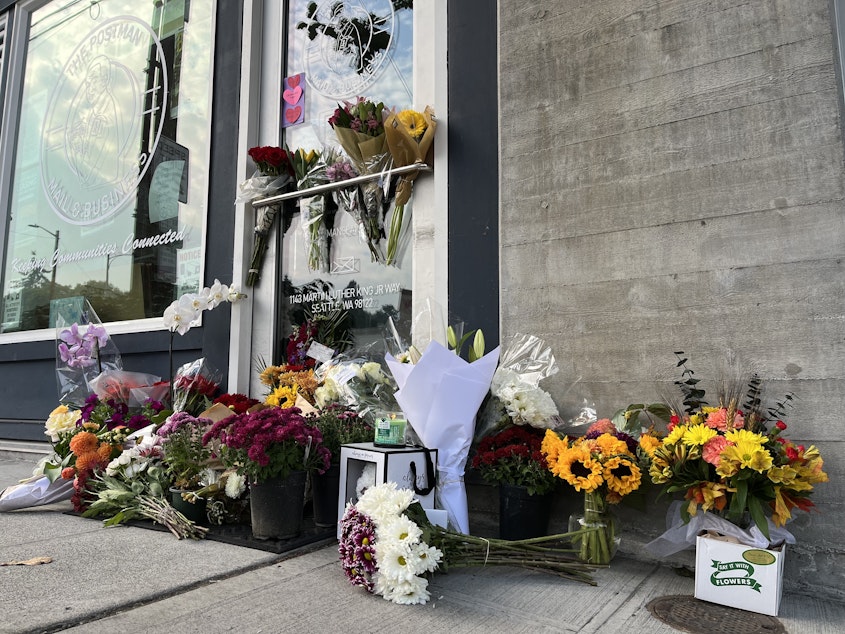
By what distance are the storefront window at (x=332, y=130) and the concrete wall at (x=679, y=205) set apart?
0.96 meters

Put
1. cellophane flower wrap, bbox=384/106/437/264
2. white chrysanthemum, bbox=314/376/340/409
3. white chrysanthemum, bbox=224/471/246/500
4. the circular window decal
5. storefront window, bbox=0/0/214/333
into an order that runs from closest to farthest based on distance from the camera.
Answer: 1. white chrysanthemum, bbox=224/471/246/500
2. white chrysanthemum, bbox=314/376/340/409
3. cellophane flower wrap, bbox=384/106/437/264
4. storefront window, bbox=0/0/214/333
5. the circular window decal

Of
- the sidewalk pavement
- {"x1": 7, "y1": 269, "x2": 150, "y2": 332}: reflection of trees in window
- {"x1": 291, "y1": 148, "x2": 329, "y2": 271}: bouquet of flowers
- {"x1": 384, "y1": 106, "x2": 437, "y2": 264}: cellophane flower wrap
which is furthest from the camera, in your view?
{"x1": 7, "y1": 269, "x2": 150, "y2": 332}: reflection of trees in window

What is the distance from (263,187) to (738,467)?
3.69 metres

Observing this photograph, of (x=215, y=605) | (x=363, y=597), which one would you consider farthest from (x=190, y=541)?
(x=363, y=597)


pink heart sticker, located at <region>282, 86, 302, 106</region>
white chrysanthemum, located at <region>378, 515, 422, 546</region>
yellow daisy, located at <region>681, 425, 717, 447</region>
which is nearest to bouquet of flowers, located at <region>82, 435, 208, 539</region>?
white chrysanthemum, located at <region>378, 515, 422, 546</region>

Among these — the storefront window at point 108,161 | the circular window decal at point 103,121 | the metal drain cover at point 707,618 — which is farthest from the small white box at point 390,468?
the circular window decal at point 103,121

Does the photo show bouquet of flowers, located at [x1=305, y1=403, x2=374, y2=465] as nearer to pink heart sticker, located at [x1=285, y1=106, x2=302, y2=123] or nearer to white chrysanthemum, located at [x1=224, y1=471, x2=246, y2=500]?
white chrysanthemum, located at [x1=224, y1=471, x2=246, y2=500]

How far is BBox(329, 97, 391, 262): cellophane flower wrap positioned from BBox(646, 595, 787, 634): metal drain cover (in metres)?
2.74

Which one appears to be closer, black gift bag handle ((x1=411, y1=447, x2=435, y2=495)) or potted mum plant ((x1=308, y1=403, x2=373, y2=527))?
black gift bag handle ((x1=411, y1=447, x2=435, y2=495))

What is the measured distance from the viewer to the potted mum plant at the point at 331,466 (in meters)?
3.22

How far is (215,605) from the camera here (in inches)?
84.4

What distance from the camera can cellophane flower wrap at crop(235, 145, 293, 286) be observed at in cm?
468

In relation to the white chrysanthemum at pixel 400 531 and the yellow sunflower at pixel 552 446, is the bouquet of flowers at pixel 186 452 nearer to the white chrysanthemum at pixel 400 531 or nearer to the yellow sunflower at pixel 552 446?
the white chrysanthemum at pixel 400 531

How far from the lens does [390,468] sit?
2725mm
